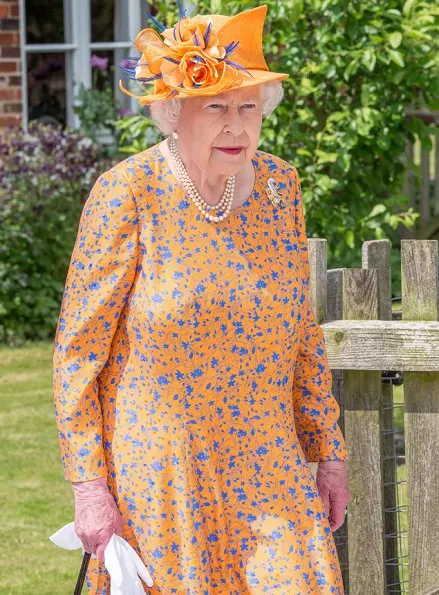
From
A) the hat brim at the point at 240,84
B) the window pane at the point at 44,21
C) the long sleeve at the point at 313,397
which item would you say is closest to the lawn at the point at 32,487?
the long sleeve at the point at 313,397

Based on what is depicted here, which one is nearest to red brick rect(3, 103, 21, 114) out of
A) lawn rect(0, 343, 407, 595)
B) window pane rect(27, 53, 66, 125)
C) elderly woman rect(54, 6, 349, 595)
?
window pane rect(27, 53, 66, 125)

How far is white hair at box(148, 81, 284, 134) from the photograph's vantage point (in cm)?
302

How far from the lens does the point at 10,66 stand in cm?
1062

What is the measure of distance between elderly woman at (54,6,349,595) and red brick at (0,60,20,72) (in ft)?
25.5

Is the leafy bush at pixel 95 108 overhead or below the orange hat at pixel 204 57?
overhead

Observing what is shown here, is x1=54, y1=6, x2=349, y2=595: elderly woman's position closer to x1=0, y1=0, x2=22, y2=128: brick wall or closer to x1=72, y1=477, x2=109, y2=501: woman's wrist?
x1=72, y1=477, x2=109, y2=501: woman's wrist

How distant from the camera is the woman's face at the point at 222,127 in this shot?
9.73ft

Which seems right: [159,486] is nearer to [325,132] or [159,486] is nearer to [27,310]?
[325,132]

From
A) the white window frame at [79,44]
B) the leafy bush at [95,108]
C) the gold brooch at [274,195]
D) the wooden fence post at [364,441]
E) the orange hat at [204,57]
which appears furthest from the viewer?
the white window frame at [79,44]

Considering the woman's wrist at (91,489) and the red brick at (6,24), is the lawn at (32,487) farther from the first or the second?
the red brick at (6,24)

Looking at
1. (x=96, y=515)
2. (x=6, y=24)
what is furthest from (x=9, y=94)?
(x=96, y=515)

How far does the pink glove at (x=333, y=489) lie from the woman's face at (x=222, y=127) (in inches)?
31.4

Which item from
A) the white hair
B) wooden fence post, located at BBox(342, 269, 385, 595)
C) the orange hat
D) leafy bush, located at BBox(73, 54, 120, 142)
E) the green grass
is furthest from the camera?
leafy bush, located at BBox(73, 54, 120, 142)

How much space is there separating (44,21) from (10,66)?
2.34 feet
